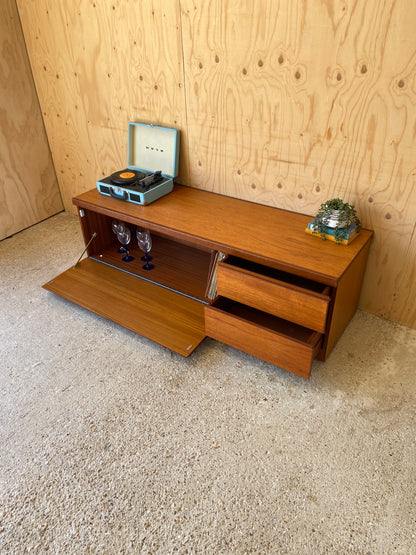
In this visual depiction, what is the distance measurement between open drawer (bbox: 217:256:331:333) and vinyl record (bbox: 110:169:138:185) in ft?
2.18

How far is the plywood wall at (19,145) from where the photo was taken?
2.14m

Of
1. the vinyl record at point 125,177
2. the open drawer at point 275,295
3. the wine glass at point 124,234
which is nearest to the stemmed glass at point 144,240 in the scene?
the wine glass at point 124,234

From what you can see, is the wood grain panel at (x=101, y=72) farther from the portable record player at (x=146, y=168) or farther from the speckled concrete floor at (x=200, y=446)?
the speckled concrete floor at (x=200, y=446)

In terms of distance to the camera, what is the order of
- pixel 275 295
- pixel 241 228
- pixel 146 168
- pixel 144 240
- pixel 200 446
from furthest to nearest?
pixel 146 168, pixel 144 240, pixel 241 228, pixel 275 295, pixel 200 446

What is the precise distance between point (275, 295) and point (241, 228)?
360mm

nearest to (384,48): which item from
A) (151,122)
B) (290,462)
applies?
(151,122)

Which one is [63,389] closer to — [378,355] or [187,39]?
[378,355]

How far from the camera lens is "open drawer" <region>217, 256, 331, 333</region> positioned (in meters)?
1.34

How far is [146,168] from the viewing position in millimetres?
2068

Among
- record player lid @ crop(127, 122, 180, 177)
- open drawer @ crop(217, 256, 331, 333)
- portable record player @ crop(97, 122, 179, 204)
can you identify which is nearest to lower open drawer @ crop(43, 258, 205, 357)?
open drawer @ crop(217, 256, 331, 333)

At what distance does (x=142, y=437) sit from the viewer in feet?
4.38

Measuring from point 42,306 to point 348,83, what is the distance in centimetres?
157

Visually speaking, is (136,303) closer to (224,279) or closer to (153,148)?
(224,279)

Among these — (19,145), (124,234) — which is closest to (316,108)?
(124,234)
